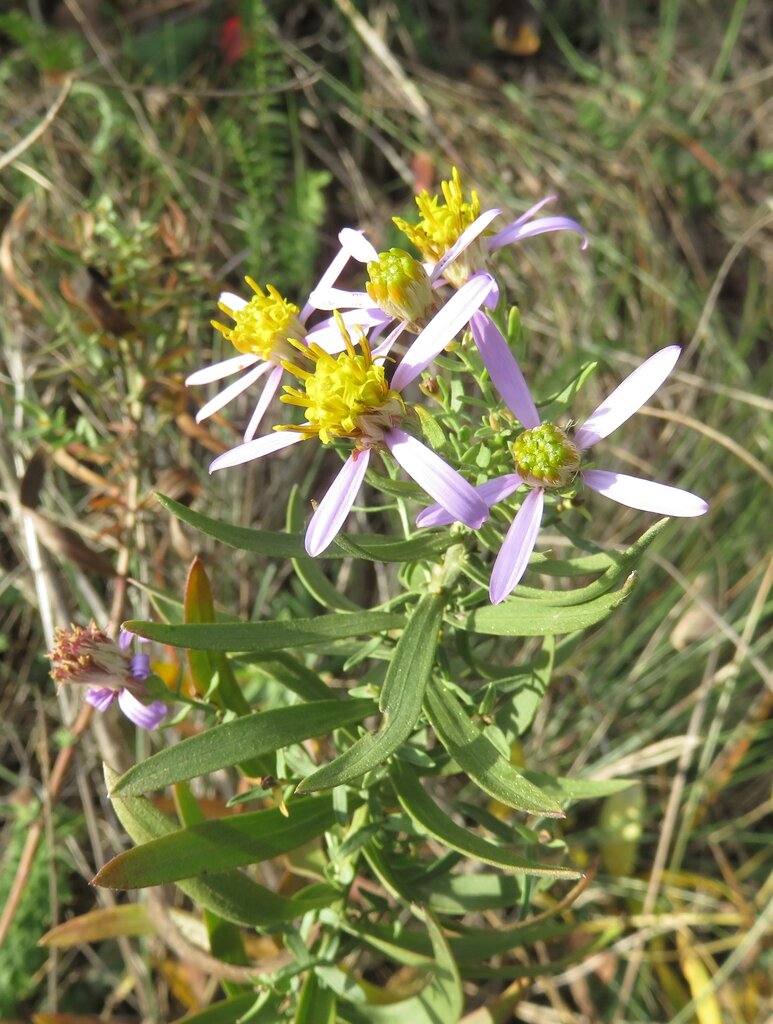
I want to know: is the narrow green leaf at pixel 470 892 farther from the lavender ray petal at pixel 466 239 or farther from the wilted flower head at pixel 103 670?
the lavender ray petal at pixel 466 239

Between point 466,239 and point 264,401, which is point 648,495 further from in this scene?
point 264,401

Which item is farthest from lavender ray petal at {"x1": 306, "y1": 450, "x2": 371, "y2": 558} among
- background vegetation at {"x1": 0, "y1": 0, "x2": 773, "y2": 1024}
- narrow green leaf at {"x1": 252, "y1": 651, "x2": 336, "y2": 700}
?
background vegetation at {"x1": 0, "y1": 0, "x2": 773, "y2": 1024}

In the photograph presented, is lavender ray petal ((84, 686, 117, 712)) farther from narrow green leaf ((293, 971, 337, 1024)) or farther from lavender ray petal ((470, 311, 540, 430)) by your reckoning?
lavender ray petal ((470, 311, 540, 430))

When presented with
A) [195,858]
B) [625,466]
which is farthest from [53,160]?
[195,858]

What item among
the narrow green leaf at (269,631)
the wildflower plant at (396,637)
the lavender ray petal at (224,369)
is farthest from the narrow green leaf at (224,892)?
the lavender ray petal at (224,369)

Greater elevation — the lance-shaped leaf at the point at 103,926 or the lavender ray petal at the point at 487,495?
the lavender ray petal at the point at 487,495

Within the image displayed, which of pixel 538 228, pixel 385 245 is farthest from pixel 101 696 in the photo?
Result: pixel 385 245

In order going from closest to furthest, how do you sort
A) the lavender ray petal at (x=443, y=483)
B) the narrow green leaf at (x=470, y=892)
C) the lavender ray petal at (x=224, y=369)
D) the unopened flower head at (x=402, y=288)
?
1. the lavender ray petal at (x=443, y=483)
2. the unopened flower head at (x=402, y=288)
3. the lavender ray petal at (x=224, y=369)
4. the narrow green leaf at (x=470, y=892)

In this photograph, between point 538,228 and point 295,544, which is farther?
point 538,228
